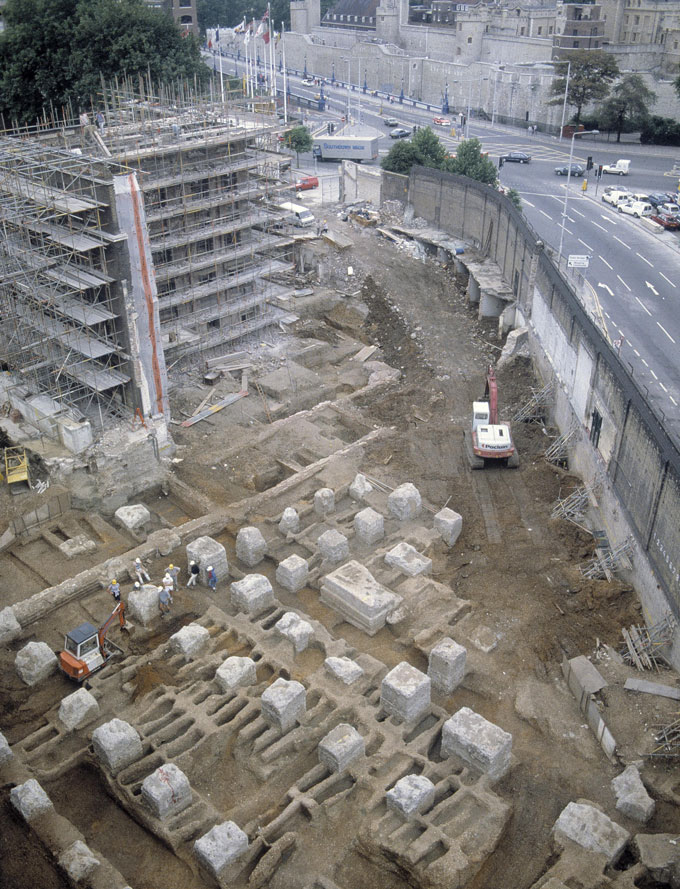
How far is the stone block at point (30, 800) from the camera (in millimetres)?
18234

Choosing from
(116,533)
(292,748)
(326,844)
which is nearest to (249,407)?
(116,533)

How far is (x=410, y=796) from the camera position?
18.3 meters

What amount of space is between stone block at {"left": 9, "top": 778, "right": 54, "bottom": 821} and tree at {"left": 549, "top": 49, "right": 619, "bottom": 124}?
6682cm

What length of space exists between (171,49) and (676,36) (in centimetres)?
4601

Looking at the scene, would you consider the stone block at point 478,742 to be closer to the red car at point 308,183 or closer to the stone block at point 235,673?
the stone block at point 235,673

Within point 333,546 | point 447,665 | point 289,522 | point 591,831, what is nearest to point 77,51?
point 289,522

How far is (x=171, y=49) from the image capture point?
2282 inches

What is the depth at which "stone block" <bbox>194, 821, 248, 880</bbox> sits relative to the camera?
1716 centimetres

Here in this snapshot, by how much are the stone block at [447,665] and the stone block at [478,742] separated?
1647 millimetres

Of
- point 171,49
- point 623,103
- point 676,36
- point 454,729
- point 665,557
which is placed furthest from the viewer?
point 676,36

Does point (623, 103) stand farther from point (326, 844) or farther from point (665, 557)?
point (326, 844)

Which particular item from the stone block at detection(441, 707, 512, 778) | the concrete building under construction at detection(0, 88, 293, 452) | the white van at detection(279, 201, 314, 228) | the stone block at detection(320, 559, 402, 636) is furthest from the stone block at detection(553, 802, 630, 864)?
the white van at detection(279, 201, 314, 228)

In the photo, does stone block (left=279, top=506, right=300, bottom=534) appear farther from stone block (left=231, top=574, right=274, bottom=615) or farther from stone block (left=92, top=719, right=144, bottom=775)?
stone block (left=92, top=719, right=144, bottom=775)

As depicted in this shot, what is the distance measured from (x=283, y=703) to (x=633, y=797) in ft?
26.5
